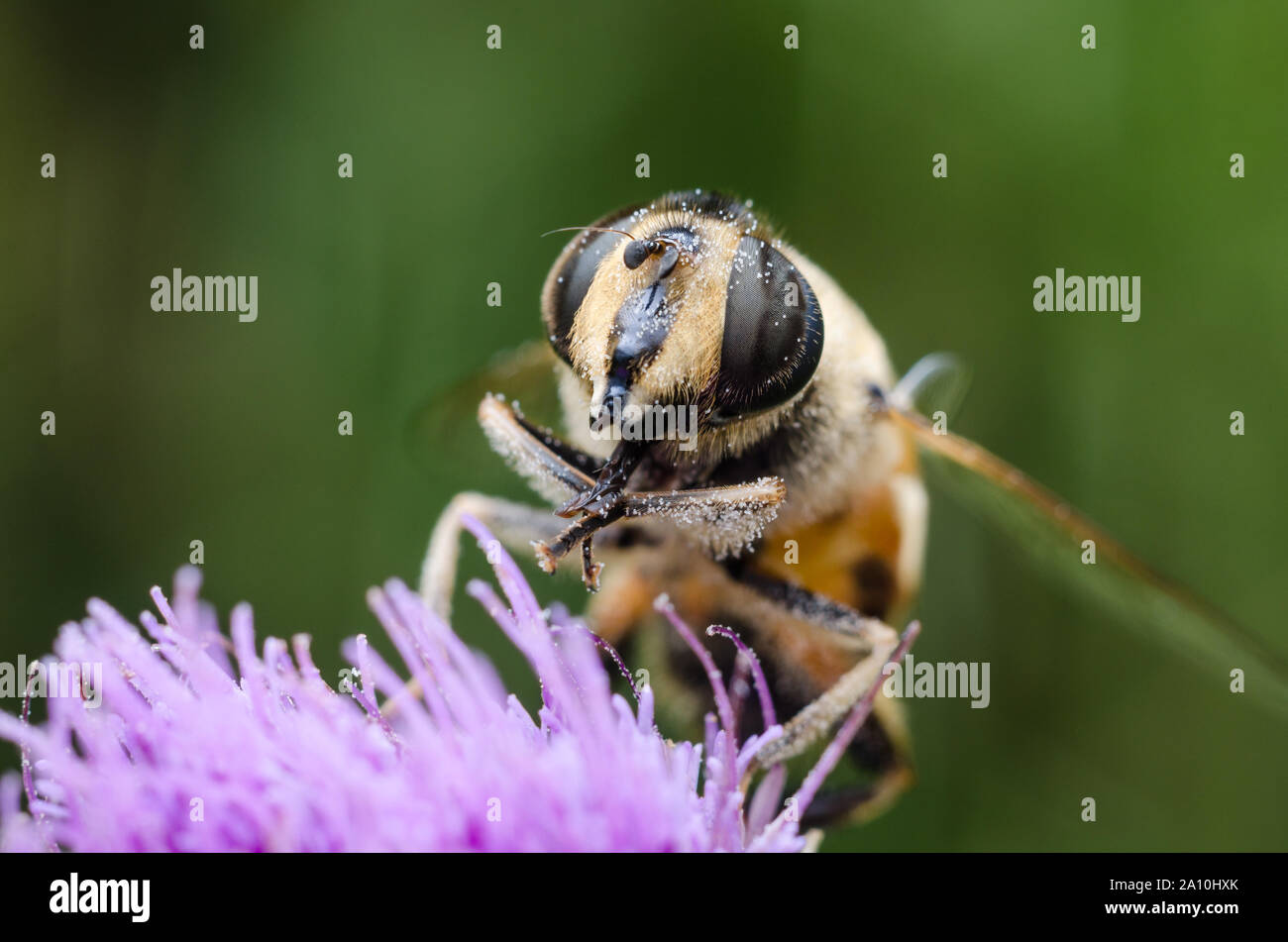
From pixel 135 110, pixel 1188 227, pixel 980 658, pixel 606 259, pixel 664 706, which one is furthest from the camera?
pixel 135 110

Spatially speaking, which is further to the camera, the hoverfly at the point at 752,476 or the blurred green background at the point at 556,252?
the blurred green background at the point at 556,252

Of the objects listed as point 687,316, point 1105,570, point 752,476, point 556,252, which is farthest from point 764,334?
point 556,252

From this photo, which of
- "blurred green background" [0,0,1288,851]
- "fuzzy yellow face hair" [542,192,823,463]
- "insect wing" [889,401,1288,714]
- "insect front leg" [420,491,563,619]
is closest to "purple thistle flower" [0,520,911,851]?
"fuzzy yellow face hair" [542,192,823,463]

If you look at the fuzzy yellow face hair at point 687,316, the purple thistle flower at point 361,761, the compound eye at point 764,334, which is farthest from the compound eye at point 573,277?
the purple thistle flower at point 361,761

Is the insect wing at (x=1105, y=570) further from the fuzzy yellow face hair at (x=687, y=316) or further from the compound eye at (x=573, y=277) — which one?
the compound eye at (x=573, y=277)
